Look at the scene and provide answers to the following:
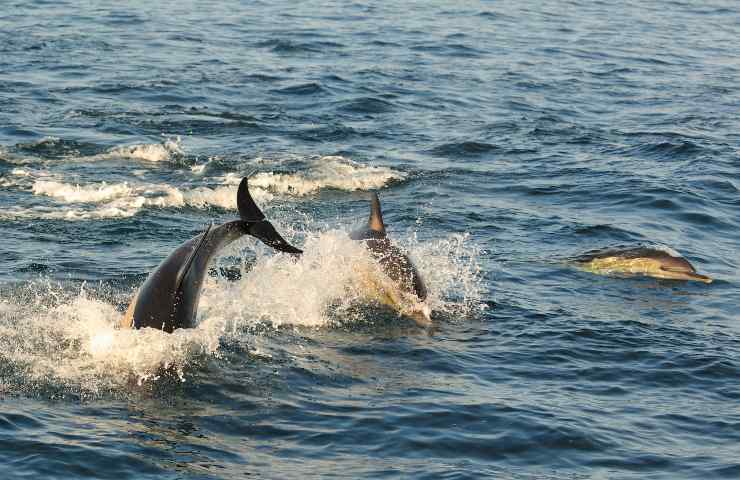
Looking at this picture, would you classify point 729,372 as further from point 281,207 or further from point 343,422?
point 281,207

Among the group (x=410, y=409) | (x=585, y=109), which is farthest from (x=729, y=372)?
(x=585, y=109)

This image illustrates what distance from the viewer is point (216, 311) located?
12742 millimetres

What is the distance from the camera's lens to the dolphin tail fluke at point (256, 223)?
38.4 feet

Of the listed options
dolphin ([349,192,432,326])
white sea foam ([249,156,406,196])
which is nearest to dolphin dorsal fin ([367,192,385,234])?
dolphin ([349,192,432,326])

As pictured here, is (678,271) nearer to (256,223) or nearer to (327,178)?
(256,223)

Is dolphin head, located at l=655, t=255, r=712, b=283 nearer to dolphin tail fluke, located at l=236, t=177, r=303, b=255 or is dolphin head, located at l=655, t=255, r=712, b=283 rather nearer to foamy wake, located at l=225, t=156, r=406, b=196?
foamy wake, located at l=225, t=156, r=406, b=196

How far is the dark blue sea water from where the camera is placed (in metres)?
10.1

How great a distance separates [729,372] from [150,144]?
11.7 meters

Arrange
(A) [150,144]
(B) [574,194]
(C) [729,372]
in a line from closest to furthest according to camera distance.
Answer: (C) [729,372], (B) [574,194], (A) [150,144]

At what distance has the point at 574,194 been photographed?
63.2ft

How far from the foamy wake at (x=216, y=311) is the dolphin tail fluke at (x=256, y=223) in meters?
1.07

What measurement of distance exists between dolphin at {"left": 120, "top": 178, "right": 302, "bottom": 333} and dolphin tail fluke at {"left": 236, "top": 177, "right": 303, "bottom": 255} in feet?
0.06

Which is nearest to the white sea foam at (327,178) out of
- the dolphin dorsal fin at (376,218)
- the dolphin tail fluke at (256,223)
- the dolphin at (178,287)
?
the dolphin dorsal fin at (376,218)

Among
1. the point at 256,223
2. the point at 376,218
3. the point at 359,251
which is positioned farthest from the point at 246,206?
the point at 376,218
